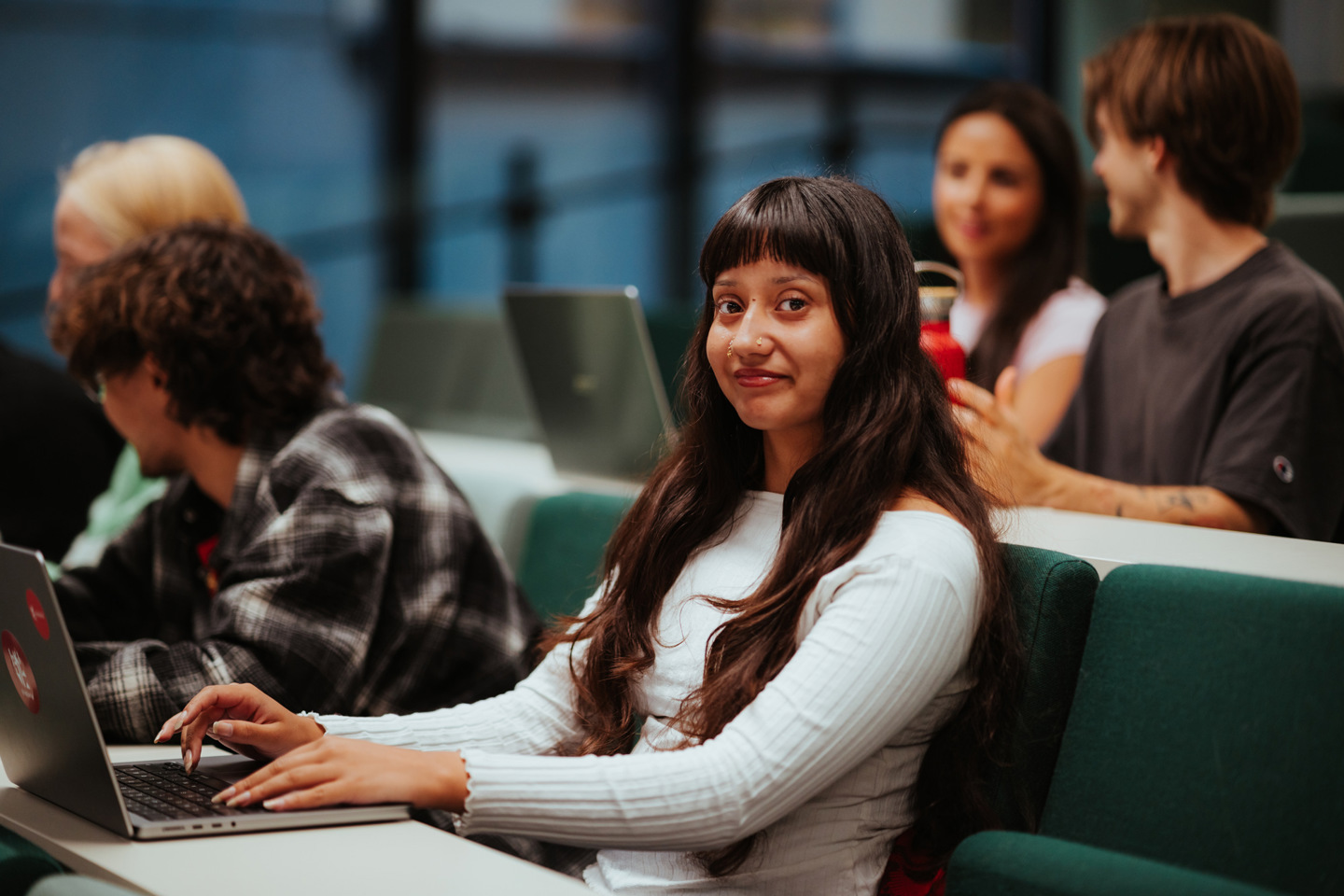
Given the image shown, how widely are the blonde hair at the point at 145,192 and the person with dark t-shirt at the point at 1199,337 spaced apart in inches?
60.2

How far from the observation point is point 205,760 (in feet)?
4.31

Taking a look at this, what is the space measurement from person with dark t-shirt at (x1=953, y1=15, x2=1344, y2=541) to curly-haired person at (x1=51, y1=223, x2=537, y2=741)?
2.33 ft

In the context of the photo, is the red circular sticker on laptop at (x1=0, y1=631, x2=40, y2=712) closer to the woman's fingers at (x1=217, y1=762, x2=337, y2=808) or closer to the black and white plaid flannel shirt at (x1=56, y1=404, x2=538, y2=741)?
the woman's fingers at (x1=217, y1=762, x2=337, y2=808)

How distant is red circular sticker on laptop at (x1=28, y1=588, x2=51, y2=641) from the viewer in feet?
3.53

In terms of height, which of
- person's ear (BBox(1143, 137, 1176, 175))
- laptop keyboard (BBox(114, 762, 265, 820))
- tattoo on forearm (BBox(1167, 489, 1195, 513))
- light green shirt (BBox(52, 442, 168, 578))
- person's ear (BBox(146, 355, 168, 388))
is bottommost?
light green shirt (BBox(52, 442, 168, 578))

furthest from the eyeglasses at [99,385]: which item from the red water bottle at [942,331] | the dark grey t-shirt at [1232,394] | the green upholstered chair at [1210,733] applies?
the dark grey t-shirt at [1232,394]

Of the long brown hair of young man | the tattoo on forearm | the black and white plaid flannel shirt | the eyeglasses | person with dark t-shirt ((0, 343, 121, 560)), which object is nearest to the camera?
the long brown hair of young man

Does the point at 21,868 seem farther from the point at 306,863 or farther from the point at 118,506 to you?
the point at 118,506

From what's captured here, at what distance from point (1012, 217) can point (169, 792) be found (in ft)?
6.32

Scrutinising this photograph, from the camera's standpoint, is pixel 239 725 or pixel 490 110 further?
pixel 490 110

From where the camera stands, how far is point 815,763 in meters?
1.09

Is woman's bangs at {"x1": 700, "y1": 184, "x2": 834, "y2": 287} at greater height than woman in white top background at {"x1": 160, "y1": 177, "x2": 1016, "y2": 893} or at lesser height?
greater

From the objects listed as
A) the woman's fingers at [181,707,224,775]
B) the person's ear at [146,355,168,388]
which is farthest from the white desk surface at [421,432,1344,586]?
the person's ear at [146,355,168,388]

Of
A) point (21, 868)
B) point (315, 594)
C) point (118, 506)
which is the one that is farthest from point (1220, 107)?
point (118, 506)
